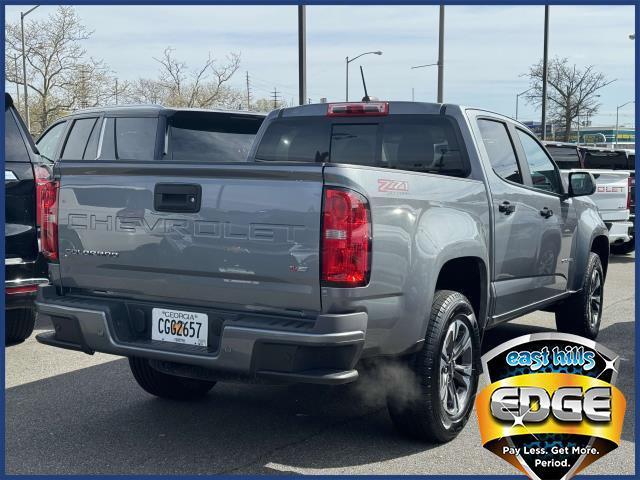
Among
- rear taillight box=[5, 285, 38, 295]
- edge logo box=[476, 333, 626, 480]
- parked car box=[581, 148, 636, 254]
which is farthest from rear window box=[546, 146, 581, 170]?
edge logo box=[476, 333, 626, 480]

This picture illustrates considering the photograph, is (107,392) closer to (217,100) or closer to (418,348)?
(418,348)

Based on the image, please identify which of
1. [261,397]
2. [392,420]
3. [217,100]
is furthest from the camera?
[217,100]

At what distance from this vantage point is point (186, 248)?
13.5 ft

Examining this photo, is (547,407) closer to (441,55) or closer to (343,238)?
(343,238)

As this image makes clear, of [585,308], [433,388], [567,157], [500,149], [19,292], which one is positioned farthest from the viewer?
[567,157]

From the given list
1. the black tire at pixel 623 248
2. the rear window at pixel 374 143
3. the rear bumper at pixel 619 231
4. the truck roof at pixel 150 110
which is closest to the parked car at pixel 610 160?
the black tire at pixel 623 248

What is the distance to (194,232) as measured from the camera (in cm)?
409

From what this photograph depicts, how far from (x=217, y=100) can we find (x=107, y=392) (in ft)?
106

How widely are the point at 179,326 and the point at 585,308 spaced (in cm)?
415

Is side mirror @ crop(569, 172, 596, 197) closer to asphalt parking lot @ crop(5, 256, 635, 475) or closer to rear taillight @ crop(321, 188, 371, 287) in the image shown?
asphalt parking lot @ crop(5, 256, 635, 475)

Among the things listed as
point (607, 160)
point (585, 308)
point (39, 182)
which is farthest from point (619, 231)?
point (39, 182)

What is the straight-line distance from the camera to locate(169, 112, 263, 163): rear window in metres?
8.64

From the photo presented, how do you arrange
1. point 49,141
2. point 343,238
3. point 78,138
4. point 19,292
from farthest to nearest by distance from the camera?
point 49,141
point 78,138
point 19,292
point 343,238

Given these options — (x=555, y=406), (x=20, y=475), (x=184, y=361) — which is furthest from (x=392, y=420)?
(x=20, y=475)
